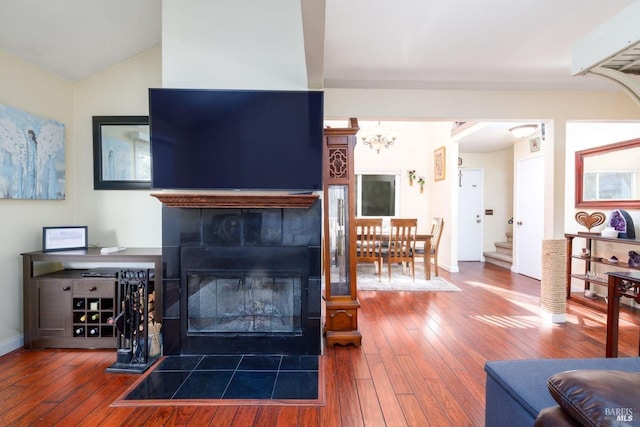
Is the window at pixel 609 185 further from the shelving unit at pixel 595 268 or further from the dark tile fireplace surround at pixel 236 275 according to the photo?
the dark tile fireplace surround at pixel 236 275

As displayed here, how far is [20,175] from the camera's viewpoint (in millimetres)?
2377

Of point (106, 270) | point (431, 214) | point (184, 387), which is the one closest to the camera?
point (184, 387)

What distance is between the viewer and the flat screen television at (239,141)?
213 centimetres

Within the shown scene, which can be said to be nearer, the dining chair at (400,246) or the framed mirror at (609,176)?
the framed mirror at (609,176)

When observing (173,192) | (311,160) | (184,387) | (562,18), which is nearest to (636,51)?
(562,18)

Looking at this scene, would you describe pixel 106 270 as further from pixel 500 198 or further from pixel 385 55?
pixel 500 198

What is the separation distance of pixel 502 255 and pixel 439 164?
2211mm

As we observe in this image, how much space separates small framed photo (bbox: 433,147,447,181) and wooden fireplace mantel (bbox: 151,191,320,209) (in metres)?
4.15

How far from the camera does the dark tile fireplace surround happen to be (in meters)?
2.32

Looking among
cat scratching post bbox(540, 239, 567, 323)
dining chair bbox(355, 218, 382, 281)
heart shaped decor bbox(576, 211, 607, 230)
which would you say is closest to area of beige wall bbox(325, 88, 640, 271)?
cat scratching post bbox(540, 239, 567, 323)

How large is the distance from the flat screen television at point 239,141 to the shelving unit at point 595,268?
11.1 ft

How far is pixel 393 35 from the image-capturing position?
2.37 m

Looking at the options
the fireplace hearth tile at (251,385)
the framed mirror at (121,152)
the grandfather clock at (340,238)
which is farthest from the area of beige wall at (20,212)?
the grandfather clock at (340,238)

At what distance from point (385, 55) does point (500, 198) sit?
5059mm
